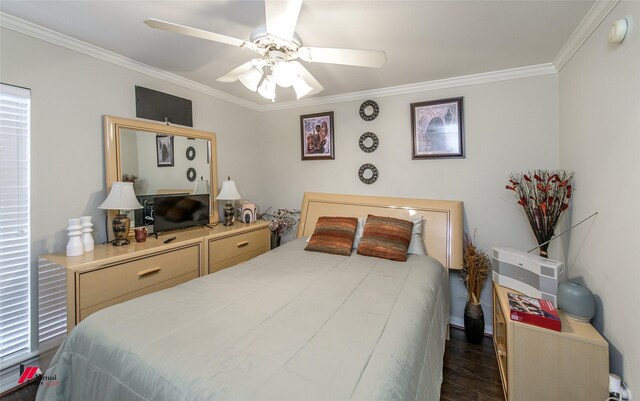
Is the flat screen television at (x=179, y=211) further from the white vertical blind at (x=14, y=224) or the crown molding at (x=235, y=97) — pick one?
the crown molding at (x=235, y=97)

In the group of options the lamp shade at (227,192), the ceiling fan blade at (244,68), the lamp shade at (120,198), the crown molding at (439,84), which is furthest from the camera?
the lamp shade at (227,192)

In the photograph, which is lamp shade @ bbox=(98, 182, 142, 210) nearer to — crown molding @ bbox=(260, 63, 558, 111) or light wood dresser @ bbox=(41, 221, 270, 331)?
light wood dresser @ bbox=(41, 221, 270, 331)

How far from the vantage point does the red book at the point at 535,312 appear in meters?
1.51

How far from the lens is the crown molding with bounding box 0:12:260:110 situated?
1734 mm

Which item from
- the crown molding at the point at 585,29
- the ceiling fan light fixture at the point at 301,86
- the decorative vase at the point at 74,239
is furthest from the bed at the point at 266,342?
the crown molding at the point at 585,29

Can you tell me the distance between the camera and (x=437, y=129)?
2.76 m

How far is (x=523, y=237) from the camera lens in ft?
8.13

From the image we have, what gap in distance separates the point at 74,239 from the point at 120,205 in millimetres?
353

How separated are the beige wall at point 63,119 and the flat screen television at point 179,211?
1.31 ft

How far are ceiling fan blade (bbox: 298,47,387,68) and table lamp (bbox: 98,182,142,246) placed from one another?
5.65 ft

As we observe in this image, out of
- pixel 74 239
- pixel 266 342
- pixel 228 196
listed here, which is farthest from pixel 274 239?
pixel 266 342

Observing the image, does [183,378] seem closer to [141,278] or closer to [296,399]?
[296,399]

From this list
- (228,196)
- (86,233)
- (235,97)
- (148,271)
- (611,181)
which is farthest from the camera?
(235,97)

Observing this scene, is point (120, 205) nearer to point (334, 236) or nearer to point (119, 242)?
point (119, 242)
